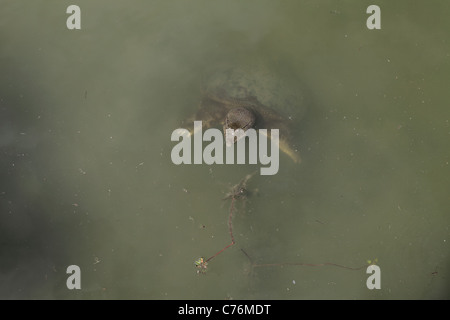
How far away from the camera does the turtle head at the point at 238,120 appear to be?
2.68 meters

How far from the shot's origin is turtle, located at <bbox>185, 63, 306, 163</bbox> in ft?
9.02

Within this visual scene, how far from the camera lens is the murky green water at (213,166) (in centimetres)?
268

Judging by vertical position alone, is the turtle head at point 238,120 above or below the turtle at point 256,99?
below

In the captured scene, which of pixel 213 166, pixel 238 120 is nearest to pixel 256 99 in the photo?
pixel 238 120

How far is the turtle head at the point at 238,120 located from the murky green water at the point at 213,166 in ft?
0.77

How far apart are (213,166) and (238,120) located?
1.18ft

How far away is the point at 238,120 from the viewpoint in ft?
8.78

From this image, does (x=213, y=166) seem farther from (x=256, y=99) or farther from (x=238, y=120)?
(x=256, y=99)

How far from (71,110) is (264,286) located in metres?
1.83

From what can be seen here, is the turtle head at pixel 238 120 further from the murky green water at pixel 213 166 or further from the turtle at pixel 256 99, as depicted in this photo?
the murky green water at pixel 213 166

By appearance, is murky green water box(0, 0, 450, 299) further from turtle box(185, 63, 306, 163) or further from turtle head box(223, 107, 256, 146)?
turtle head box(223, 107, 256, 146)

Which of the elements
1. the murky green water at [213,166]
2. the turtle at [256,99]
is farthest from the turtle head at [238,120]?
the murky green water at [213,166]

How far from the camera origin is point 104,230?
2705mm
